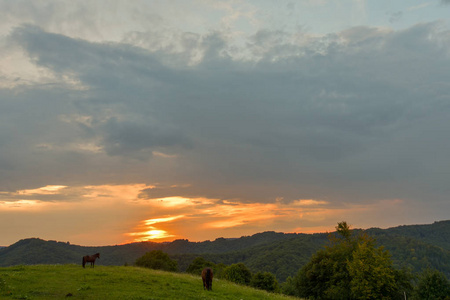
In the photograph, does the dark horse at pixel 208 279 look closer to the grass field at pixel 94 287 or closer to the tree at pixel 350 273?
the grass field at pixel 94 287

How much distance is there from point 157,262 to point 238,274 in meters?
28.0

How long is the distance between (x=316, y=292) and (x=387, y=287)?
15542 mm

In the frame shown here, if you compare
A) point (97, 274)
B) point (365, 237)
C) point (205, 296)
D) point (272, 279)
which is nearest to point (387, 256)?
point (365, 237)

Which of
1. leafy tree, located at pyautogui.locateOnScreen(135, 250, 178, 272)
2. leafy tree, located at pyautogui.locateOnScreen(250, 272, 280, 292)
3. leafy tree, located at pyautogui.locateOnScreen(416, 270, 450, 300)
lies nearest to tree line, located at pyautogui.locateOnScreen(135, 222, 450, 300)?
leafy tree, located at pyautogui.locateOnScreen(416, 270, 450, 300)

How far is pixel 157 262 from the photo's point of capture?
338 ft

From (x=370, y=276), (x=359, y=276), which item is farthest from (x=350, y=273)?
(x=370, y=276)

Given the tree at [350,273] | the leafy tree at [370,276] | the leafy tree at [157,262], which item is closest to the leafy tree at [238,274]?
the leafy tree at [157,262]

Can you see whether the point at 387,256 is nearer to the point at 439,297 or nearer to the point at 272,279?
the point at 439,297

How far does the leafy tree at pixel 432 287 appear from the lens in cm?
6912

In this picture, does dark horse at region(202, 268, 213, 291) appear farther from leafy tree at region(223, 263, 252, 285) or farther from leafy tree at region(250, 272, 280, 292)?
leafy tree at region(223, 263, 252, 285)

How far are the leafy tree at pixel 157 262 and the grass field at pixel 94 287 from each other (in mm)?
70833

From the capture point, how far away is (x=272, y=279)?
324 feet

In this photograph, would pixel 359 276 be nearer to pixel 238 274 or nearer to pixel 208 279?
pixel 208 279

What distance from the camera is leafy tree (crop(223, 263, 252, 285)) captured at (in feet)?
333
